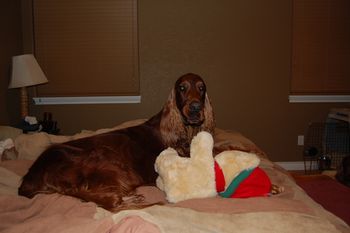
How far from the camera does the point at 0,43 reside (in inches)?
118

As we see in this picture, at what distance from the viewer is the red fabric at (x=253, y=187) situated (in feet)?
4.17

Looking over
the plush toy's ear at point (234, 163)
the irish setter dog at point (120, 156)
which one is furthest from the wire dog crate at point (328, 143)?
the plush toy's ear at point (234, 163)

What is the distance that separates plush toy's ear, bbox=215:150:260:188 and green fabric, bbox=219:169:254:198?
0.01 meters

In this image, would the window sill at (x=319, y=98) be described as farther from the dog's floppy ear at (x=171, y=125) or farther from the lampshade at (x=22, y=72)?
the lampshade at (x=22, y=72)

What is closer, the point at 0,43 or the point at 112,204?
the point at 112,204

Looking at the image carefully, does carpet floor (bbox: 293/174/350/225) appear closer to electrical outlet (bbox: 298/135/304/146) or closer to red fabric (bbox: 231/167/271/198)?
red fabric (bbox: 231/167/271/198)

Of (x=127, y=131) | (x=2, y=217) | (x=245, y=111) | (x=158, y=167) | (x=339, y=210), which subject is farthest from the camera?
(x=245, y=111)

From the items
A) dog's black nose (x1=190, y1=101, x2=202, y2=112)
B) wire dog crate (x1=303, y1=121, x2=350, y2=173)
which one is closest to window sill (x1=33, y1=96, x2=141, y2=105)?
dog's black nose (x1=190, y1=101, x2=202, y2=112)

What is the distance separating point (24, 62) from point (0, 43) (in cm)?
32

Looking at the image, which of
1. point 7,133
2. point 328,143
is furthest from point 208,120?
point 328,143

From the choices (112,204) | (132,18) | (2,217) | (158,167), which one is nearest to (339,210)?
(158,167)

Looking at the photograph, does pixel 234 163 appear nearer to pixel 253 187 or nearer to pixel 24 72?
pixel 253 187

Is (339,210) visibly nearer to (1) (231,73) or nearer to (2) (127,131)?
(2) (127,131)

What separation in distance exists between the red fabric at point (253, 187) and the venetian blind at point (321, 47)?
2.82 meters
